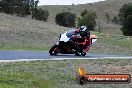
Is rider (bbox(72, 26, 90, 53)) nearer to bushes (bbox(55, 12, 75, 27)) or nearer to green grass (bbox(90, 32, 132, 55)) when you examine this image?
green grass (bbox(90, 32, 132, 55))

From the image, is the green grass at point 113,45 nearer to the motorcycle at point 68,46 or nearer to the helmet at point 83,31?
the motorcycle at point 68,46

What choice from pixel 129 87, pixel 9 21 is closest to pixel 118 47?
pixel 9 21

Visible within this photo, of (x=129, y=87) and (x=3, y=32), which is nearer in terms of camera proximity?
(x=129, y=87)

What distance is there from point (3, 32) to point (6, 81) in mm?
36505

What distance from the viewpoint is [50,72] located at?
1677 cm

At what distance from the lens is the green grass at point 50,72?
13922 millimetres

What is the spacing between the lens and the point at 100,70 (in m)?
18.3

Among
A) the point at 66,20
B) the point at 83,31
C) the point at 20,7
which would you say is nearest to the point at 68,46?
the point at 83,31

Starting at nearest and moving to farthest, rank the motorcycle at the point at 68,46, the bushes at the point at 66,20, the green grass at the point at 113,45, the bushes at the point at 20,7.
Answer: the motorcycle at the point at 68,46, the green grass at the point at 113,45, the bushes at the point at 20,7, the bushes at the point at 66,20

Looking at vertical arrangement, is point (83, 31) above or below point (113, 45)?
above

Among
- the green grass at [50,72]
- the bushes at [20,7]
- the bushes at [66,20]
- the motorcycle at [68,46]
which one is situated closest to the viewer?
the green grass at [50,72]

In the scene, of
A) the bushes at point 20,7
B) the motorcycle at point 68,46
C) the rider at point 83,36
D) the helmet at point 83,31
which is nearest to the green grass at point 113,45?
the rider at point 83,36

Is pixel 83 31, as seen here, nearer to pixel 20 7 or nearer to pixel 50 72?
pixel 50 72

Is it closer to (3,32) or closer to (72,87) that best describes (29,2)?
(3,32)
